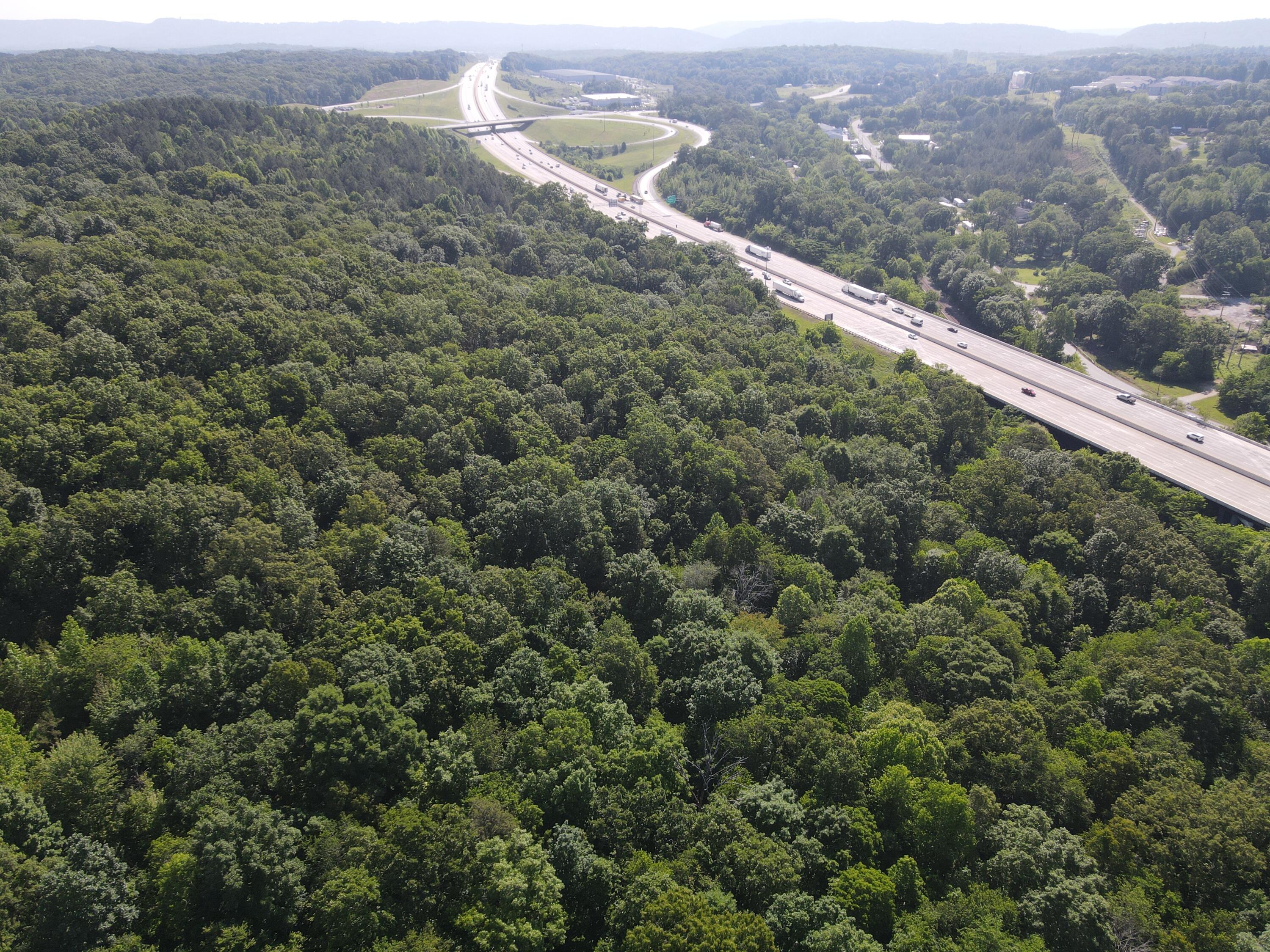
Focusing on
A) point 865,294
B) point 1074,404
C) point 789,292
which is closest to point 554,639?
point 1074,404

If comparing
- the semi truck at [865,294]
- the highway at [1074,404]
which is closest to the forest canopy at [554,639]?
the highway at [1074,404]

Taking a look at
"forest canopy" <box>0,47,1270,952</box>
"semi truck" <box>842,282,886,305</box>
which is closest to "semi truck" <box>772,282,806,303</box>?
"semi truck" <box>842,282,886,305</box>

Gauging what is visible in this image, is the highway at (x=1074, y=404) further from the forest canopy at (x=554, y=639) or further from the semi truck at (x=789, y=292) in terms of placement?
the forest canopy at (x=554, y=639)

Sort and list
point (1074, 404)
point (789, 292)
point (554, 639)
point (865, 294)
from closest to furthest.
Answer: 1. point (554, 639)
2. point (1074, 404)
3. point (865, 294)
4. point (789, 292)

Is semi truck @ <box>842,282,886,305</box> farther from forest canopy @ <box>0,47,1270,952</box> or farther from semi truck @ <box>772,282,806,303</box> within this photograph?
forest canopy @ <box>0,47,1270,952</box>

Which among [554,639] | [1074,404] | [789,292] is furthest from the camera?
[789,292]

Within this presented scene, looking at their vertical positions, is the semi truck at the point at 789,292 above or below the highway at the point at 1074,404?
above

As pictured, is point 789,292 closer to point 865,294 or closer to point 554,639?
point 865,294
